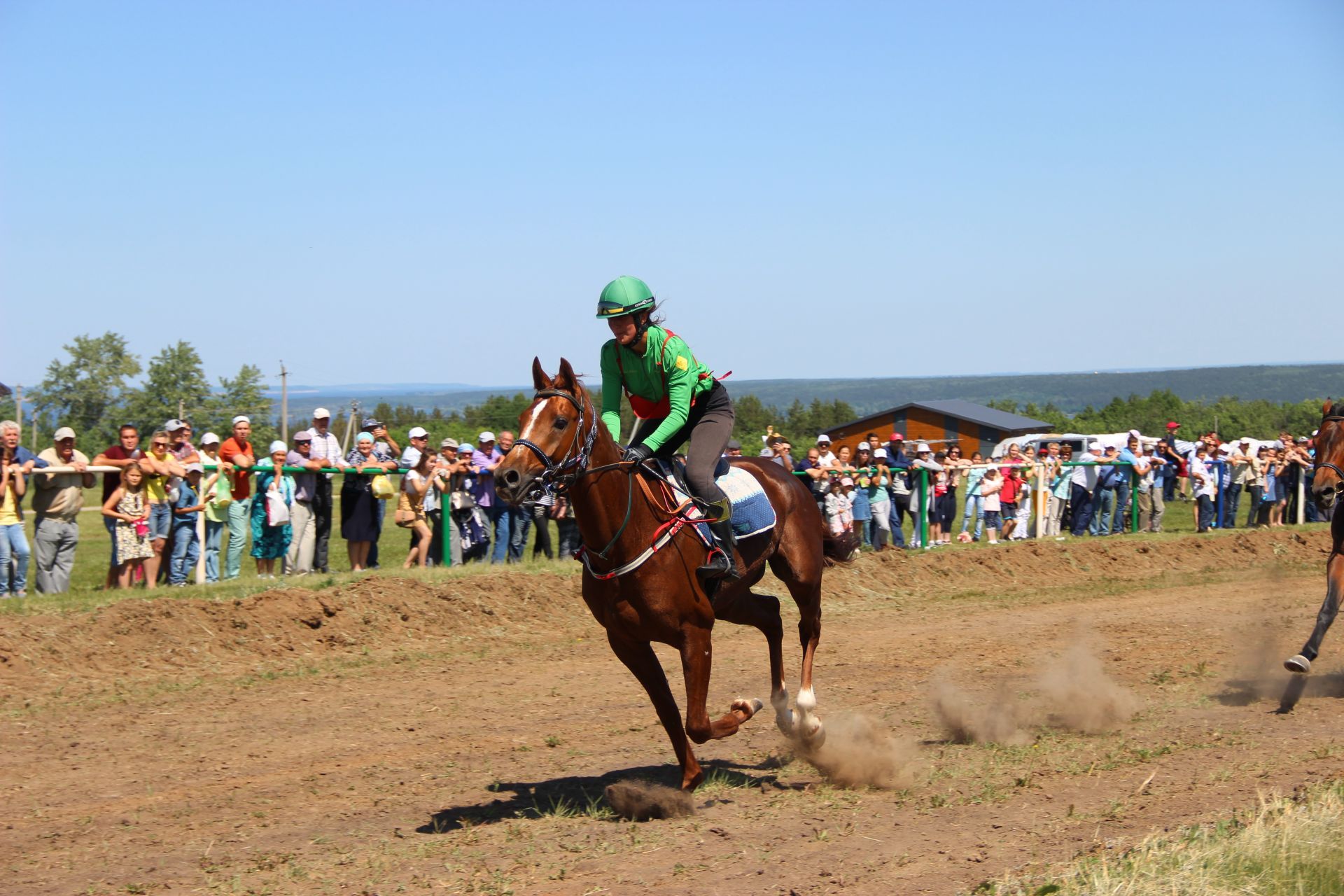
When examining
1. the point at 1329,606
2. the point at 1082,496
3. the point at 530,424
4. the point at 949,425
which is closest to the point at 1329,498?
the point at 1329,606

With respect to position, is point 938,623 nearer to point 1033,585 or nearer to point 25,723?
point 1033,585

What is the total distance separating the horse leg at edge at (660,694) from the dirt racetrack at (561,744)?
210mm

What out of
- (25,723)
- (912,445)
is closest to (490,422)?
(912,445)

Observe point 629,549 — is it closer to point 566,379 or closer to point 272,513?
point 566,379

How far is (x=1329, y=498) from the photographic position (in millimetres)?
9023

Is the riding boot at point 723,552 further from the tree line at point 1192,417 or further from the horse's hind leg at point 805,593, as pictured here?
the tree line at point 1192,417

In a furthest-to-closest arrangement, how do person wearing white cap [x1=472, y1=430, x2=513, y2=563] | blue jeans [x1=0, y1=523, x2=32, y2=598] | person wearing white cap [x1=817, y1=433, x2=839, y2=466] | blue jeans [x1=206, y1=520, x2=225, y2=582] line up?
person wearing white cap [x1=817, y1=433, x2=839, y2=466] < person wearing white cap [x1=472, y1=430, x2=513, y2=563] < blue jeans [x1=206, y1=520, x2=225, y2=582] < blue jeans [x1=0, y1=523, x2=32, y2=598]

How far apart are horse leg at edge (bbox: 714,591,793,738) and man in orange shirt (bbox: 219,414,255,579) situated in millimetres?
7470

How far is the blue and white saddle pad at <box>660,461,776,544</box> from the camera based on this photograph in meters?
7.80

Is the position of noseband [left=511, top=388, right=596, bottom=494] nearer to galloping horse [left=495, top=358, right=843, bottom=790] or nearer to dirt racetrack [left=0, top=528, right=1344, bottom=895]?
galloping horse [left=495, top=358, right=843, bottom=790]

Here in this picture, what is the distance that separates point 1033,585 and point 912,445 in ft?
16.6

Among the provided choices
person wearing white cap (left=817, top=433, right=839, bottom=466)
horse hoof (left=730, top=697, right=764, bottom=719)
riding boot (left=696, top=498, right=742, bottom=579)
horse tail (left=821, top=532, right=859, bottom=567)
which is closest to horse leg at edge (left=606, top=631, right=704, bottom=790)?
horse hoof (left=730, top=697, right=764, bottom=719)

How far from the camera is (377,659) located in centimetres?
1168

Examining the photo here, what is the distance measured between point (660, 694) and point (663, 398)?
178cm
